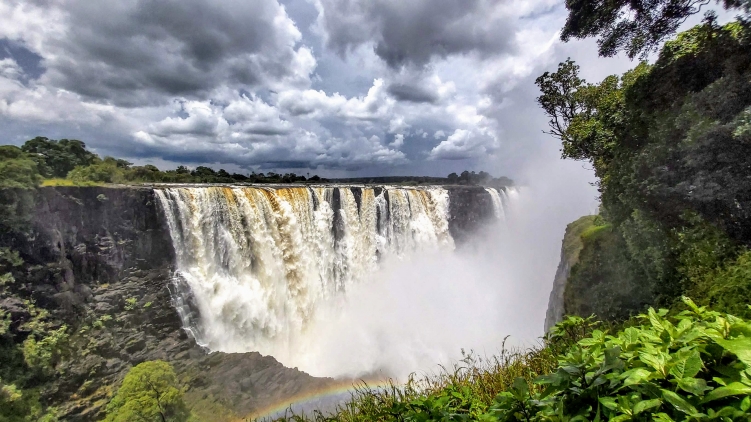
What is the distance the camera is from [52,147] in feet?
66.8

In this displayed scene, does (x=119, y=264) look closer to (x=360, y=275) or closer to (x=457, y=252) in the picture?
(x=360, y=275)

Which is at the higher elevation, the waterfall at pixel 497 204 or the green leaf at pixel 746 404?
the green leaf at pixel 746 404

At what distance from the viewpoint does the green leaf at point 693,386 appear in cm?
107

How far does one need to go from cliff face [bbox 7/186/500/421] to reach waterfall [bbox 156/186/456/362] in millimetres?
963

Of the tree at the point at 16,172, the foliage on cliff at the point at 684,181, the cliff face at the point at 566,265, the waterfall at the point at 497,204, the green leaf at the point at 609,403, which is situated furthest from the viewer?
the waterfall at the point at 497,204

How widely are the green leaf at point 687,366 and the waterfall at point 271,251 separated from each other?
53.3 ft

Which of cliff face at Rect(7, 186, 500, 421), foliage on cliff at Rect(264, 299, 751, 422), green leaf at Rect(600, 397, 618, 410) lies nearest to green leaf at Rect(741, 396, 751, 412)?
foliage on cliff at Rect(264, 299, 751, 422)

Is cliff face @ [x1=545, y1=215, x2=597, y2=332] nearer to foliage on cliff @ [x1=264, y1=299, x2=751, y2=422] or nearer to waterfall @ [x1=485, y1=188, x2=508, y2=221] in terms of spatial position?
foliage on cliff @ [x1=264, y1=299, x2=751, y2=422]

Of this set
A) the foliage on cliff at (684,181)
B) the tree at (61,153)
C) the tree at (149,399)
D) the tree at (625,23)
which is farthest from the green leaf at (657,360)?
the tree at (61,153)

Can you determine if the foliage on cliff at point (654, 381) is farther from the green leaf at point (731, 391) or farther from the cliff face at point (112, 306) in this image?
the cliff face at point (112, 306)

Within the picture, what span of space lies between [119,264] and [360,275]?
12.3 metres

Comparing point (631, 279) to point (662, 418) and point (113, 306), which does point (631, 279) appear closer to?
point (662, 418)

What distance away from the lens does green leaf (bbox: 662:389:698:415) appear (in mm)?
1051

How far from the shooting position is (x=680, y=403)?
3.53 feet
